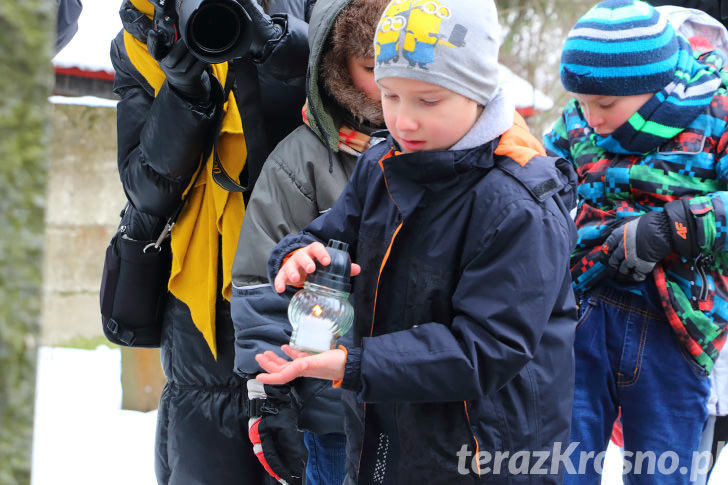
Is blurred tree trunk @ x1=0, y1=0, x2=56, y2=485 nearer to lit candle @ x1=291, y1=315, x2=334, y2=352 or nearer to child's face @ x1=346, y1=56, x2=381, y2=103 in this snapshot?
lit candle @ x1=291, y1=315, x2=334, y2=352

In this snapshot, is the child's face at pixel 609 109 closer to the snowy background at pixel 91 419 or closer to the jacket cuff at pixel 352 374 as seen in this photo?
the jacket cuff at pixel 352 374

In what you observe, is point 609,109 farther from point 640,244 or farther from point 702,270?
point 702,270

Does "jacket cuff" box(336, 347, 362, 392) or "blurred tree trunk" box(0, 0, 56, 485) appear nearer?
"blurred tree trunk" box(0, 0, 56, 485)

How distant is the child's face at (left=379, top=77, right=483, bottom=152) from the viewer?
1.39m

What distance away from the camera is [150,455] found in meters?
3.97

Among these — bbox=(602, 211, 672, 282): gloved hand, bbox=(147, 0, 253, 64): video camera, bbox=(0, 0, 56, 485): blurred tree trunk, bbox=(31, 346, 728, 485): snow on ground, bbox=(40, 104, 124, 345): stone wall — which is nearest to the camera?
bbox=(0, 0, 56, 485): blurred tree trunk

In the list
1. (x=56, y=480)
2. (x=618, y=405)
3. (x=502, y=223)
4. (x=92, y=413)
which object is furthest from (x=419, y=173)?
(x=92, y=413)

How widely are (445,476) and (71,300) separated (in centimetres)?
489

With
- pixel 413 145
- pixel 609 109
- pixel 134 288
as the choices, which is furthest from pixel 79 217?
pixel 413 145

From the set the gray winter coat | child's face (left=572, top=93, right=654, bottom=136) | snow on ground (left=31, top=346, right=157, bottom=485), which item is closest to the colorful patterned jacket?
child's face (left=572, top=93, right=654, bottom=136)

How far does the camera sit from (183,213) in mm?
2061

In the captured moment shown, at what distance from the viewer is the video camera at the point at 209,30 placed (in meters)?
1.73

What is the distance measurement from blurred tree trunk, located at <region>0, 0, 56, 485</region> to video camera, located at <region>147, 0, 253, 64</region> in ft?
3.74

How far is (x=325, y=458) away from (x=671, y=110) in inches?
48.5
